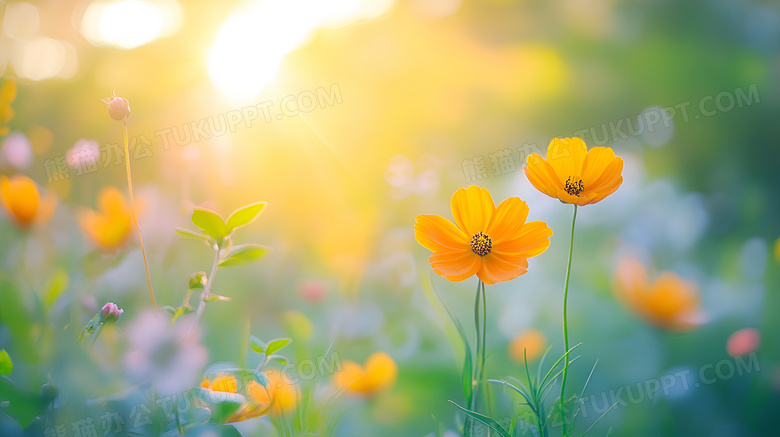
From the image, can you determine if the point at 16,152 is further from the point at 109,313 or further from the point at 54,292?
the point at 109,313

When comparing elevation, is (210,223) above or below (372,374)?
above

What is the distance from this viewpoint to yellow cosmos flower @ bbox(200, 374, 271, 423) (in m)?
0.30

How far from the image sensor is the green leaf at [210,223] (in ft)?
0.95

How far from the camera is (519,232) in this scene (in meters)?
0.31

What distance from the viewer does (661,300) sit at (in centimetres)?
60

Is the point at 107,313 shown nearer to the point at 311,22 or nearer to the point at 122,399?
the point at 122,399

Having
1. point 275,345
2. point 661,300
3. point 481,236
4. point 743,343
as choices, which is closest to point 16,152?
point 275,345

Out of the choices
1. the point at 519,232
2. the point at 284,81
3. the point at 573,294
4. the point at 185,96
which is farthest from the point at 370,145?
the point at 519,232

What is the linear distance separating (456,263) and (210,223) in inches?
6.1

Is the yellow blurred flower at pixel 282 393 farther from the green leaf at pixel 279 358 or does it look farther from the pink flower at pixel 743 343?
the pink flower at pixel 743 343

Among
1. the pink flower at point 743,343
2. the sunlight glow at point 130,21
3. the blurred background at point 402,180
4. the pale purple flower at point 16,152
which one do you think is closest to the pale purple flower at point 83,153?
the blurred background at point 402,180

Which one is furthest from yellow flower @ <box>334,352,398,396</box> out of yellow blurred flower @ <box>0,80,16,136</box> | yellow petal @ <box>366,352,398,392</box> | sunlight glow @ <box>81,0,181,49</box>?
sunlight glow @ <box>81,0,181,49</box>

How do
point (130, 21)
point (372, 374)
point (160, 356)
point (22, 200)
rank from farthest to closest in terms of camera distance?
point (130, 21) < point (372, 374) < point (22, 200) < point (160, 356)

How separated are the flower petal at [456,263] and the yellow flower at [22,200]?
347 mm
